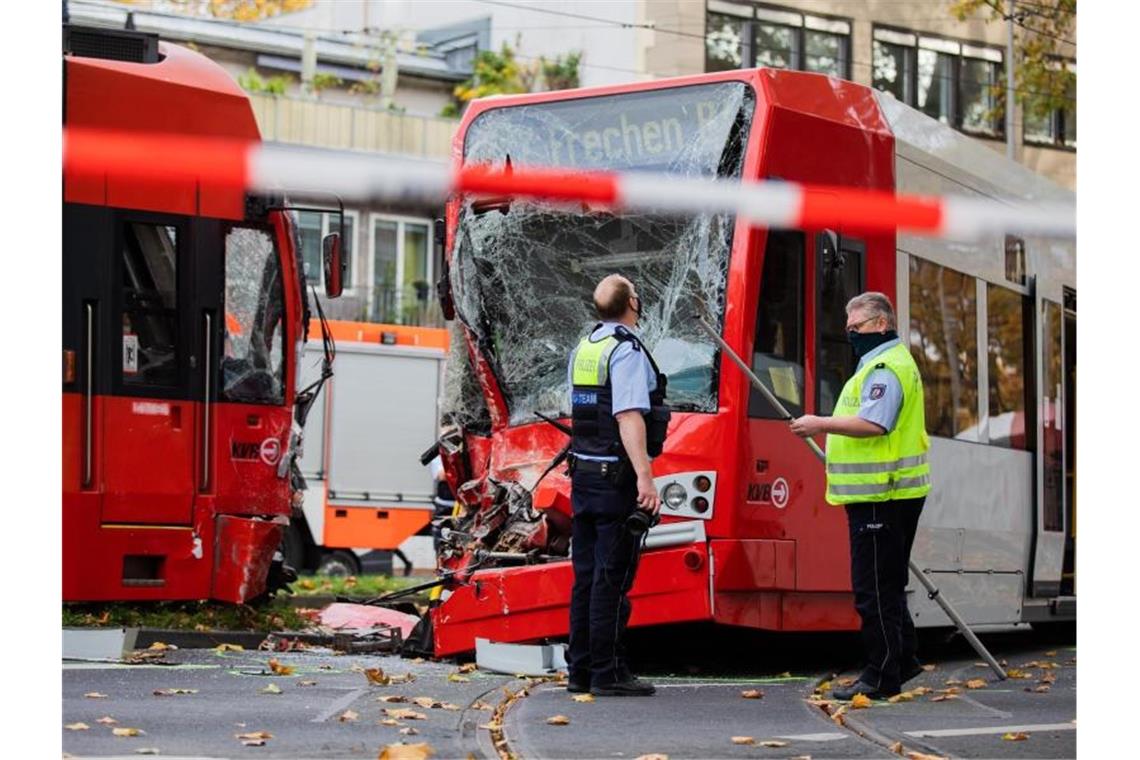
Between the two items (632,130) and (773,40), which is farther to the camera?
(773,40)

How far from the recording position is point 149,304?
1304 centimetres

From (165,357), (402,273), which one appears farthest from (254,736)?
(402,273)

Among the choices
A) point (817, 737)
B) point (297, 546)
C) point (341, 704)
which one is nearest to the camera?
point (817, 737)

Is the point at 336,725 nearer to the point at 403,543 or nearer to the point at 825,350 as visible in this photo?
the point at 825,350

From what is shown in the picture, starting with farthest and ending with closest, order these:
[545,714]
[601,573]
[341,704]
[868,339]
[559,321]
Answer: [559,321]
[868,339]
[601,573]
[341,704]
[545,714]

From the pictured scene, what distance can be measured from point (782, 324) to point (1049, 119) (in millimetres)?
8231

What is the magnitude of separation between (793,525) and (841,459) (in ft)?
4.34

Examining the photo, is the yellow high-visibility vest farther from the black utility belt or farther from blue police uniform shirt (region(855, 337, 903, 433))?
the black utility belt

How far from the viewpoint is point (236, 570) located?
1355 cm

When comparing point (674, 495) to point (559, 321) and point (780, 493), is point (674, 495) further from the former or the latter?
point (559, 321)

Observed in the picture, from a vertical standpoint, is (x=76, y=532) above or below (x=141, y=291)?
below

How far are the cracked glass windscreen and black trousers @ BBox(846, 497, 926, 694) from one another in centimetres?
136
